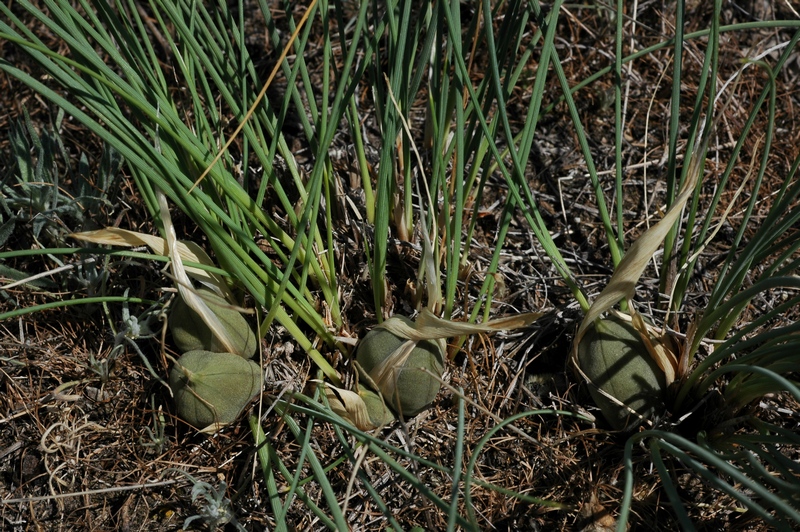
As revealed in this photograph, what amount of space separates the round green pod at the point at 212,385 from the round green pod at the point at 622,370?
1.85 feet

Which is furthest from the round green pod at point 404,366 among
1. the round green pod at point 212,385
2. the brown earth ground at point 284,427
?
the round green pod at point 212,385

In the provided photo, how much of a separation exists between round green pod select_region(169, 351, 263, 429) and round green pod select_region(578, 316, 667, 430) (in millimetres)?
565

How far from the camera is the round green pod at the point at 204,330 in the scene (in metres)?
1.11

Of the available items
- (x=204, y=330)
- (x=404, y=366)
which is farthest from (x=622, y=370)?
(x=204, y=330)

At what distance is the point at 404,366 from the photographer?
42.0 inches

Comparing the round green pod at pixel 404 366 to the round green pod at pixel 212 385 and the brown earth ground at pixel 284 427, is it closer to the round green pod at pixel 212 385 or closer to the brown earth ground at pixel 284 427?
the brown earth ground at pixel 284 427

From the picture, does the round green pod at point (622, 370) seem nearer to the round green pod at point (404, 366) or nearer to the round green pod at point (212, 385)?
the round green pod at point (404, 366)

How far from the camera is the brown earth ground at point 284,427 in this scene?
1136 mm

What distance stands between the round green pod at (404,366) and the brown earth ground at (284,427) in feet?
0.22

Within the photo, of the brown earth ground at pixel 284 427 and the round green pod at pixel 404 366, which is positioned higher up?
the round green pod at pixel 404 366

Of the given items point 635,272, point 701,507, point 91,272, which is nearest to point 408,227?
point 635,272

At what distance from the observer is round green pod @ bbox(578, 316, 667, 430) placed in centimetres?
109

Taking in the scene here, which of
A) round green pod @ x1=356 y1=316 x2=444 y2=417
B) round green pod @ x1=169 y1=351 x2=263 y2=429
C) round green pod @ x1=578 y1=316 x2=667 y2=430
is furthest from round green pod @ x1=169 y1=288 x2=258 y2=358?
round green pod @ x1=578 y1=316 x2=667 y2=430

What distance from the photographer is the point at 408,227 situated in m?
1.28
